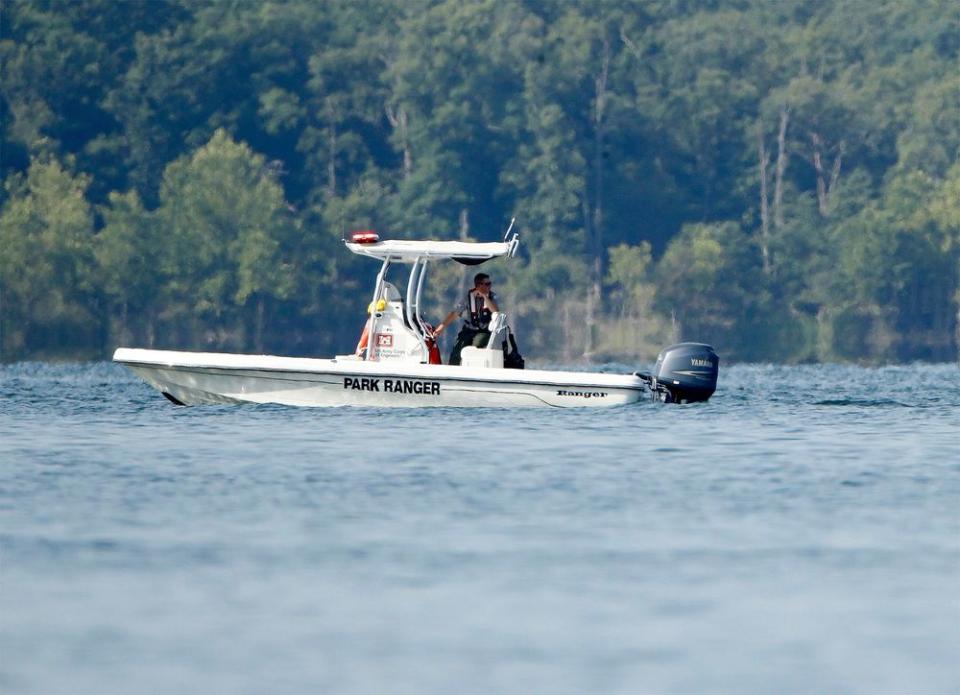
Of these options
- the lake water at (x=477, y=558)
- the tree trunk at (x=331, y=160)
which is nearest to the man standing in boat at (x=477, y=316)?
the lake water at (x=477, y=558)

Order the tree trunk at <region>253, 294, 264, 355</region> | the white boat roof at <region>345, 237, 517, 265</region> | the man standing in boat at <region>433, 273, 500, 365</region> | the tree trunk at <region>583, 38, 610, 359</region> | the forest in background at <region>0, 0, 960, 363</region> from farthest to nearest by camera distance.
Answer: the tree trunk at <region>583, 38, 610, 359</region> → the forest in background at <region>0, 0, 960, 363</region> → the tree trunk at <region>253, 294, 264, 355</region> → the white boat roof at <region>345, 237, 517, 265</region> → the man standing in boat at <region>433, 273, 500, 365</region>

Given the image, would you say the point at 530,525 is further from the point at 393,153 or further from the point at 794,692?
the point at 393,153

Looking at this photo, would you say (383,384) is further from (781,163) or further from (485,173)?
(781,163)

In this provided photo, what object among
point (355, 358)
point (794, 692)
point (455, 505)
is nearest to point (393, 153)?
point (355, 358)

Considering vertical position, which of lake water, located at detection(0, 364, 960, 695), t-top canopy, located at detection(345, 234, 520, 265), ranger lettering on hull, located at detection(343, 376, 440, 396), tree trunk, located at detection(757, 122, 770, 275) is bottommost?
lake water, located at detection(0, 364, 960, 695)

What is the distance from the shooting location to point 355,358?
25969mm

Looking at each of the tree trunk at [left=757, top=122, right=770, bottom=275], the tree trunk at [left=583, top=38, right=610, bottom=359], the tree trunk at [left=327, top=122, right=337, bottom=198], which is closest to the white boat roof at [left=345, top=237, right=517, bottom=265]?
the tree trunk at [left=583, top=38, right=610, bottom=359]

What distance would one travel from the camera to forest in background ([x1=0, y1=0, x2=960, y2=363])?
77.6 m

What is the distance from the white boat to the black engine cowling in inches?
0.5

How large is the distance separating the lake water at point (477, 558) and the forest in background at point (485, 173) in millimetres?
53356

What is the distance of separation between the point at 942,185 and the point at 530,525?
72326 mm

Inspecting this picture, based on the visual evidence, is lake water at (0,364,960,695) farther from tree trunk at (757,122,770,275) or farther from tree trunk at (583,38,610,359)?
tree trunk at (757,122,770,275)

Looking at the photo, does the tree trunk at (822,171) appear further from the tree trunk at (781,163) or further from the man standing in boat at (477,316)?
the man standing in boat at (477,316)

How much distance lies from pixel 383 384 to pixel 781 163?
6548cm
